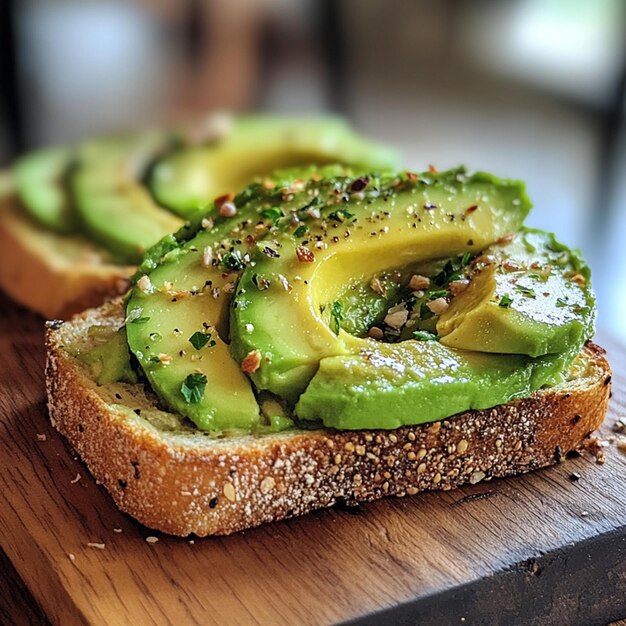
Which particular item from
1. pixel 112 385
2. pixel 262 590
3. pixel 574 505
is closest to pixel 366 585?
pixel 262 590

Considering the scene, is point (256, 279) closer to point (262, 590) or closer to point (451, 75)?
point (262, 590)

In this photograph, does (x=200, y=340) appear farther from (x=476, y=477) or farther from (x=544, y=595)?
(x=544, y=595)

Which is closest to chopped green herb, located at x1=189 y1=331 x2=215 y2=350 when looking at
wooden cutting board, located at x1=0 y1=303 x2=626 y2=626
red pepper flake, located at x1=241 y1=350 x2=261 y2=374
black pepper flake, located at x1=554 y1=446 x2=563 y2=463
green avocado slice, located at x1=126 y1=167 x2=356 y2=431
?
green avocado slice, located at x1=126 y1=167 x2=356 y2=431

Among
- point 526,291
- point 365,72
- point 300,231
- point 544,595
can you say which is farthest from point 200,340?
point 365,72

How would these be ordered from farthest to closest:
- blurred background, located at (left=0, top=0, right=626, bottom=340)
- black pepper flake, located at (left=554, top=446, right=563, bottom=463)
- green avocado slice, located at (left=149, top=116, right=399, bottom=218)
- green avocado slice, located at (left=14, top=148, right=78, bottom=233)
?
blurred background, located at (left=0, top=0, right=626, bottom=340) → green avocado slice, located at (left=149, top=116, right=399, bottom=218) → green avocado slice, located at (left=14, top=148, right=78, bottom=233) → black pepper flake, located at (left=554, top=446, right=563, bottom=463)

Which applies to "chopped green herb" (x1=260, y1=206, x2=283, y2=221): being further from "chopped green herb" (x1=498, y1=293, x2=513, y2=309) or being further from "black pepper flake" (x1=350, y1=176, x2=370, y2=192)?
"chopped green herb" (x1=498, y1=293, x2=513, y2=309)

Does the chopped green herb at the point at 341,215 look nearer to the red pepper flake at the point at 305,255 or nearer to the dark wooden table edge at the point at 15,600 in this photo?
the red pepper flake at the point at 305,255

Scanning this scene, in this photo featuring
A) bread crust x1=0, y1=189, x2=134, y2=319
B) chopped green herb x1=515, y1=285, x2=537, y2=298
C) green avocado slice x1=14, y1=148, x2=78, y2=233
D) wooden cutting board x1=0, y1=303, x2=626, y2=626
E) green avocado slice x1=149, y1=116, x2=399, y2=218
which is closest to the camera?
wooden cutting board x1=0, y1=303, x2=626, y2=626
